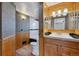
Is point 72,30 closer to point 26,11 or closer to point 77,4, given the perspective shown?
point 77,4

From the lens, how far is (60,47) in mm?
2068

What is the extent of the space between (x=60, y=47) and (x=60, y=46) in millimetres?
18

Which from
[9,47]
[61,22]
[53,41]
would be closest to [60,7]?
[61,22]

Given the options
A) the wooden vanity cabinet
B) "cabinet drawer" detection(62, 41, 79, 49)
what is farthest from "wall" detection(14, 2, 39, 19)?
"cabinet drawer" detection(62, 41, 79, 49)

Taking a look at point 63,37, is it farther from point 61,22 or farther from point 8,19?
point 8,19

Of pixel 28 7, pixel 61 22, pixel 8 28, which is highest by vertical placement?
pixel 28 7

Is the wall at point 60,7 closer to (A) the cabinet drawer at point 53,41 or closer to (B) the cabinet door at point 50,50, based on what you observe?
A: (A) the cabinet drawer at point 53,41

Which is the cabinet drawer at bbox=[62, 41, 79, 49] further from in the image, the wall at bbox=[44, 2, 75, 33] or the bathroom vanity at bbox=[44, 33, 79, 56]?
the wall at bbox=[44, 2, 75, 33]

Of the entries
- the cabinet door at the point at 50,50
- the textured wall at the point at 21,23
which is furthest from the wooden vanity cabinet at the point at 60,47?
the textured wall at the point at 21,23

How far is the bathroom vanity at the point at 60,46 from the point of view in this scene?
192cm

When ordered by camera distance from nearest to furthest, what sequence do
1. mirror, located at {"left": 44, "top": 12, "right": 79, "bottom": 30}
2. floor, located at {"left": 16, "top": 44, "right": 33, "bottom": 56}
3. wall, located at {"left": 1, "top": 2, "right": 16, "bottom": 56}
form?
1. wall, located at {"left": 1, "top": 2, "right": 16, "bottom": 56}
2. floor, located at {"left": 16, "top": 44, "right": 33, "bottom": 56}
3. mirror, located at {"left": 44, "top": 12, "right": 79, "bottom": 30}

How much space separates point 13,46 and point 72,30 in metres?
1.03

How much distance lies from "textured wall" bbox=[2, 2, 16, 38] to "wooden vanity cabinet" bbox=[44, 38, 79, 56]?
689mm

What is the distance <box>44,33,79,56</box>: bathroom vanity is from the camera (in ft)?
6.28
